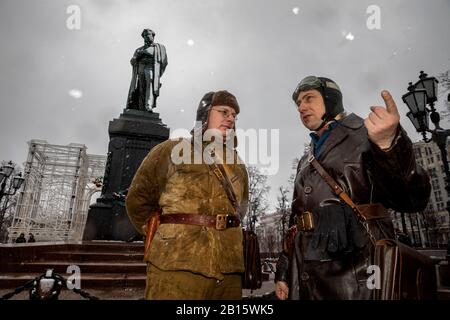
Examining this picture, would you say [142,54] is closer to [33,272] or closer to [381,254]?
[33,272]

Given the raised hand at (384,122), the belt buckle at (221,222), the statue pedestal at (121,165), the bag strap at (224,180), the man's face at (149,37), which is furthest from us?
the man's face at (149,37)

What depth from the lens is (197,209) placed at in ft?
7.43

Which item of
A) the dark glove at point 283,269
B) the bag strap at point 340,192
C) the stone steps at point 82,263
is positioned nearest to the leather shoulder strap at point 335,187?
the bag strap at point 340,192

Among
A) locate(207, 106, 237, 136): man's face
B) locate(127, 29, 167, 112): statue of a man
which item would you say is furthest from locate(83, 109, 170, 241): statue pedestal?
locate(207, 106, 237, 136): man's face

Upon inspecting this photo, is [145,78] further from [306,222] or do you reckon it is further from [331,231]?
[331,231]

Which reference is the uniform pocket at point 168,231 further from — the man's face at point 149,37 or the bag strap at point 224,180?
the man's face at point 149,37

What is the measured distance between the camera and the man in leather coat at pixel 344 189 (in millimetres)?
1713

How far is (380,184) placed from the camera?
1886 mm

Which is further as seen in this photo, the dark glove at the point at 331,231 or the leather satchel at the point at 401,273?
the dark glove at the point at 331,231

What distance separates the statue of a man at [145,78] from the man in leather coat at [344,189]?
858 centimetres

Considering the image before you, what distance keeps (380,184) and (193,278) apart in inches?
60.3

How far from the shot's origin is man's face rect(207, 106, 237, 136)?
2711mm

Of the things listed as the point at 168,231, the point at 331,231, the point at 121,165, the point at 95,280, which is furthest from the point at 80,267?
the point at 331,231

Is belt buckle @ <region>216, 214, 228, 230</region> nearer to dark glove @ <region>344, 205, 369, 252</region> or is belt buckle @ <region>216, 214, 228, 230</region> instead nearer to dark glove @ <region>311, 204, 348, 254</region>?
dark glove @ <region>311, 204, 348, 254</region>
